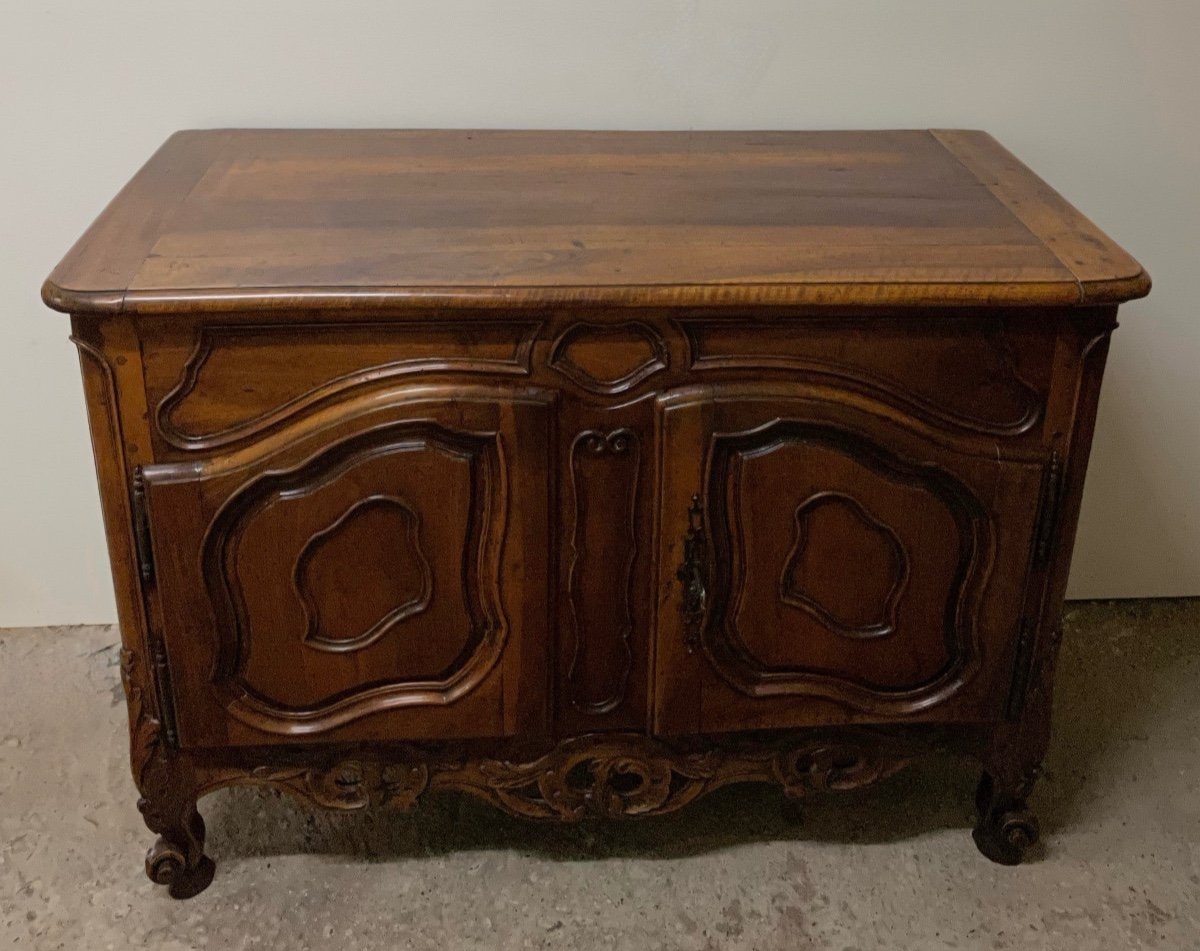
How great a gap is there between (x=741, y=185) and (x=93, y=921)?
3.40ft

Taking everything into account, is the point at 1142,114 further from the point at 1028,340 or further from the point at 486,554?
the point at 486,554

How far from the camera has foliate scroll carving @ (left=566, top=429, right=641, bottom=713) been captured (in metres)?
1.13

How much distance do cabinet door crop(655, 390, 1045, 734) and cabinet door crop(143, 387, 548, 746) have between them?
0.14 metres

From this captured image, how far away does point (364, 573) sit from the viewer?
3.81ft

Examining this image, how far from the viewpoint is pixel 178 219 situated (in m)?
1.16

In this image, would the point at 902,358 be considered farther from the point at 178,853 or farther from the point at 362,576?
the point at 178,853

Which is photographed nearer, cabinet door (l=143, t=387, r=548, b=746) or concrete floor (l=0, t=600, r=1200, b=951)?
cabinet door (l=143, t=387, r=548, b=746)

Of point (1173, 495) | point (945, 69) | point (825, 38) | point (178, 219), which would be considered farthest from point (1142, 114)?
point (178, 219)

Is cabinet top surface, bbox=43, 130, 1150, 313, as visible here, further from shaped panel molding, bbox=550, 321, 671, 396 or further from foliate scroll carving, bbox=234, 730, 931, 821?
foliate scroll carving, bbox=234, 730, 931, 821

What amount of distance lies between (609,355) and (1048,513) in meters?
0.46

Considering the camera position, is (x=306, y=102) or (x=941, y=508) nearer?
(x=941, y=508)

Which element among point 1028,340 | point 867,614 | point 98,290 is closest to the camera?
point 98,290

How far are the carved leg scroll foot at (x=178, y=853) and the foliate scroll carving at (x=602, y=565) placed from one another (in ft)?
1.42

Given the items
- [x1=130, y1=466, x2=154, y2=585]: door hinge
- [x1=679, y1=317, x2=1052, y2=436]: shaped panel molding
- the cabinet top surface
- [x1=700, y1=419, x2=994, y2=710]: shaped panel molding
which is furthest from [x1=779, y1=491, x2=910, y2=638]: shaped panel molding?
[x1=130, y1=466, x2=154, y2=585]: door hinge
